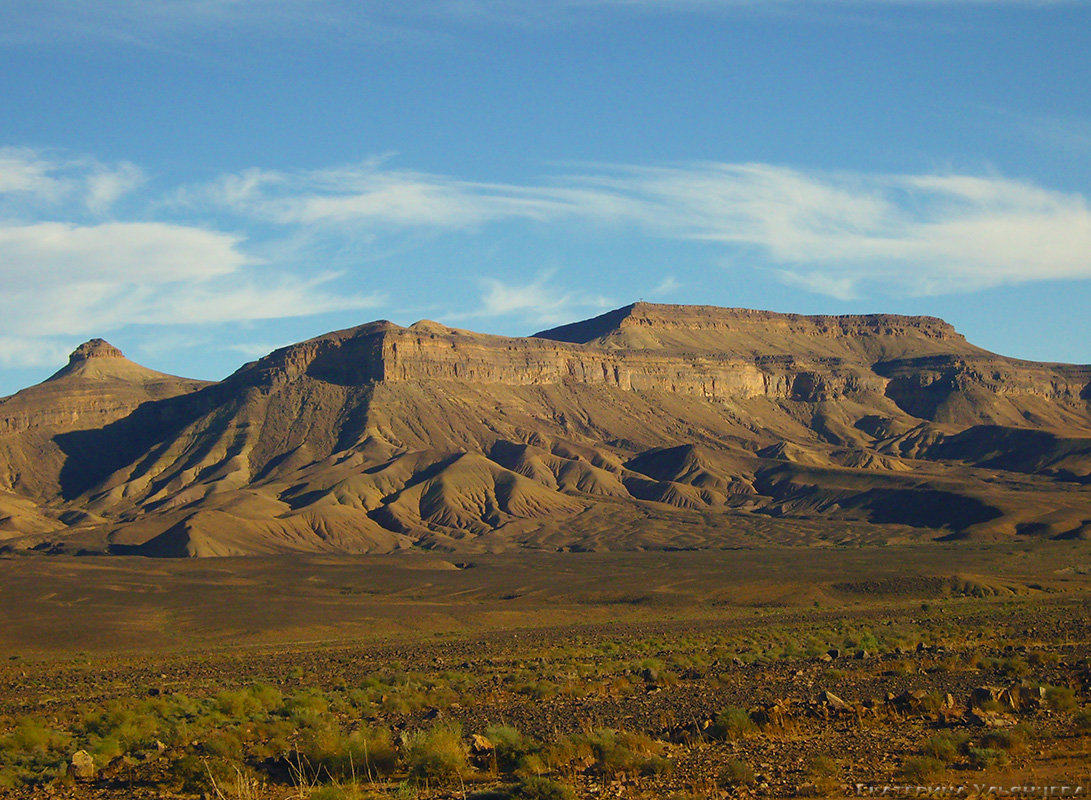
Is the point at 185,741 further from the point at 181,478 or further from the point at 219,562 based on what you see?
the point at 181,478

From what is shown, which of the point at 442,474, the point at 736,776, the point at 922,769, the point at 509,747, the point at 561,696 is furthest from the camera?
the point at 442,474

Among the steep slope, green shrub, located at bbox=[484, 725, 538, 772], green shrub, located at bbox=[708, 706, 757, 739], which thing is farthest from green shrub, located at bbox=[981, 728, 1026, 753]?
the steep slope

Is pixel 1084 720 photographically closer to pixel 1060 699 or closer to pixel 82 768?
pixel 1060 699

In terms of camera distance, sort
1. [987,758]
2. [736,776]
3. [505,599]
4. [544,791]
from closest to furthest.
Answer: [544,791]
[736,776]
[987,758]
[505,599]

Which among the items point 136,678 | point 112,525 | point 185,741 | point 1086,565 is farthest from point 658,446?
point 185,741

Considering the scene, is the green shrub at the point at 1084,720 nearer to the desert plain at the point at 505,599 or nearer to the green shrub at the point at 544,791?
the desert plain at the point at 505,599

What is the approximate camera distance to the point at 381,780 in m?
18.9

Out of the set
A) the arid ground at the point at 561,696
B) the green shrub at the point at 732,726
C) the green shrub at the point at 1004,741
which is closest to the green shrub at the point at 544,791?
the arid ground at the point at 561,696

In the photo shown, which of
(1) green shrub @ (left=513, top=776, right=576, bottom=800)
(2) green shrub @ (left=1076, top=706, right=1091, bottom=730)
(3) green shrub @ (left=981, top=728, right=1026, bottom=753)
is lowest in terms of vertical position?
(2) green shrub @ (left=1076, top=706, right=1091, bottom=730)

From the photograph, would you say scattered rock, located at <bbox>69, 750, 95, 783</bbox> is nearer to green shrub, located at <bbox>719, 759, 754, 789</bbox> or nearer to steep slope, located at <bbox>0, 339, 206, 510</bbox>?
green shrub, located at <bbox>719, 759, 754, 789</bbox>

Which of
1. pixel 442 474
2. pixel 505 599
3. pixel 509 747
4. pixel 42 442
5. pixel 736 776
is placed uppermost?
pixel 42 442

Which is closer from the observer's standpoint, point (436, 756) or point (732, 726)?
point (436, 756)

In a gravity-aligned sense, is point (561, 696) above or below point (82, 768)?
below

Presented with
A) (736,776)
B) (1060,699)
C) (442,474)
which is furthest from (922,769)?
(442,474)
